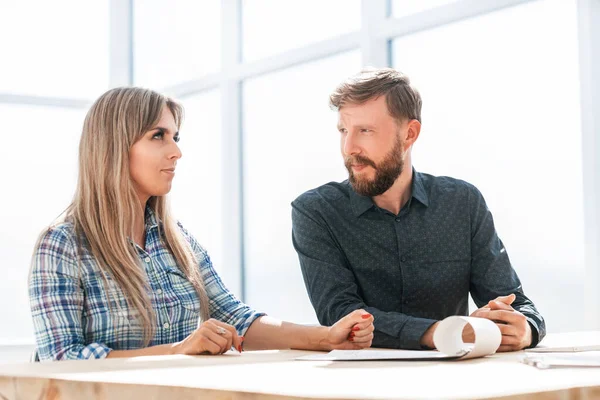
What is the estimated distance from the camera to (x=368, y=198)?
2182 mm

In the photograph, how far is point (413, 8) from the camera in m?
3.64

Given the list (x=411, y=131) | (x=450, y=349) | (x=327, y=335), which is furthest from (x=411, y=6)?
(x=450, y=349)

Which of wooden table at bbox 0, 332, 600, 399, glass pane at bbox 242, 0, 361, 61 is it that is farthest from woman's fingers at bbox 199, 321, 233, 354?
glass pane at bbox 242, 0, 361, 61

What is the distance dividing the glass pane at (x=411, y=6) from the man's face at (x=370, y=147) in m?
1.40

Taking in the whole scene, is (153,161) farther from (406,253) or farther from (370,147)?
(406,253)

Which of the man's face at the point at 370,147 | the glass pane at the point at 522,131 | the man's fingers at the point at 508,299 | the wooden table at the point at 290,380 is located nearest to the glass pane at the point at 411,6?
the glass pane at the point at 522,131

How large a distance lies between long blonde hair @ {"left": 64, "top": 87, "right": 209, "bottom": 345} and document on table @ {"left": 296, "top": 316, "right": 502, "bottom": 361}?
2.32ft

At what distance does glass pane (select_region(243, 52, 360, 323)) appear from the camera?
13.5 feet

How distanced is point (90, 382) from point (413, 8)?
291 centimetres

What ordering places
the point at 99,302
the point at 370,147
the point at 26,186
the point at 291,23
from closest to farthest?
the point at 99,302 < the point at 370,147 < the point at 291,23 < the point at 26,186

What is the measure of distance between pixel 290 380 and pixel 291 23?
350 centimetres

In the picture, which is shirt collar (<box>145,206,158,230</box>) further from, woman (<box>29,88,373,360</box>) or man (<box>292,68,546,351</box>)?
man (<box>292,68,546,351</box>)

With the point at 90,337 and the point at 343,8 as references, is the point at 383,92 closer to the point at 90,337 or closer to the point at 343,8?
the point at 90,337

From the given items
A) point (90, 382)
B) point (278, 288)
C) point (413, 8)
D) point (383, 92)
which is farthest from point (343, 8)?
point (90, 382)
